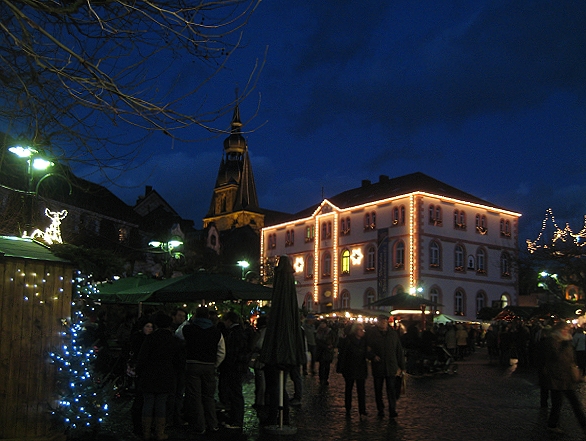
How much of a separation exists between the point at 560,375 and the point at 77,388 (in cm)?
689

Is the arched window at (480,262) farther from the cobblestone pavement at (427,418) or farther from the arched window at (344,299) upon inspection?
the cobblestone pavement at (427,418)

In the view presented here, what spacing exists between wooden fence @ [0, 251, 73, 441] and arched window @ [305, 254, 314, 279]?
2177 inches

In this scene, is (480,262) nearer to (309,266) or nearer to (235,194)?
(309,266)

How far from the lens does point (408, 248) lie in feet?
177

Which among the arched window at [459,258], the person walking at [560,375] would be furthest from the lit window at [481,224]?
the person walking at [560,375]

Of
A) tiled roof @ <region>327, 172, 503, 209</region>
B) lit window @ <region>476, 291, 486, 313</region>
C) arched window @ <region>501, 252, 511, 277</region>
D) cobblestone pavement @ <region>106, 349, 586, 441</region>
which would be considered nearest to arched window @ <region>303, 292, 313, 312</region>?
tiled roof @ <region>327, 172, 503, 209</region>

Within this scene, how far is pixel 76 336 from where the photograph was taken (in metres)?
9.63

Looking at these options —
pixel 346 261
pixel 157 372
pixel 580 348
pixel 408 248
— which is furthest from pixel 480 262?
pixel 157 372

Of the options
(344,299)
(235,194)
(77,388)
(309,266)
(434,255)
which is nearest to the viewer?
(77,388)

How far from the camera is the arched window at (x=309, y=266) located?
6450 cm

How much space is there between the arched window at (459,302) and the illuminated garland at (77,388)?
48583 millimetres

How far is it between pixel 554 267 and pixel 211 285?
3236 centimetres

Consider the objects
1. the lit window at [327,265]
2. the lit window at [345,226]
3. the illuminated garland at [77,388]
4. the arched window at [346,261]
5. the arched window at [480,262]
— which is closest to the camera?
the illuminated garland at [77,388]

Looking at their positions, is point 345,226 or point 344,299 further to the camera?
point 345,226
